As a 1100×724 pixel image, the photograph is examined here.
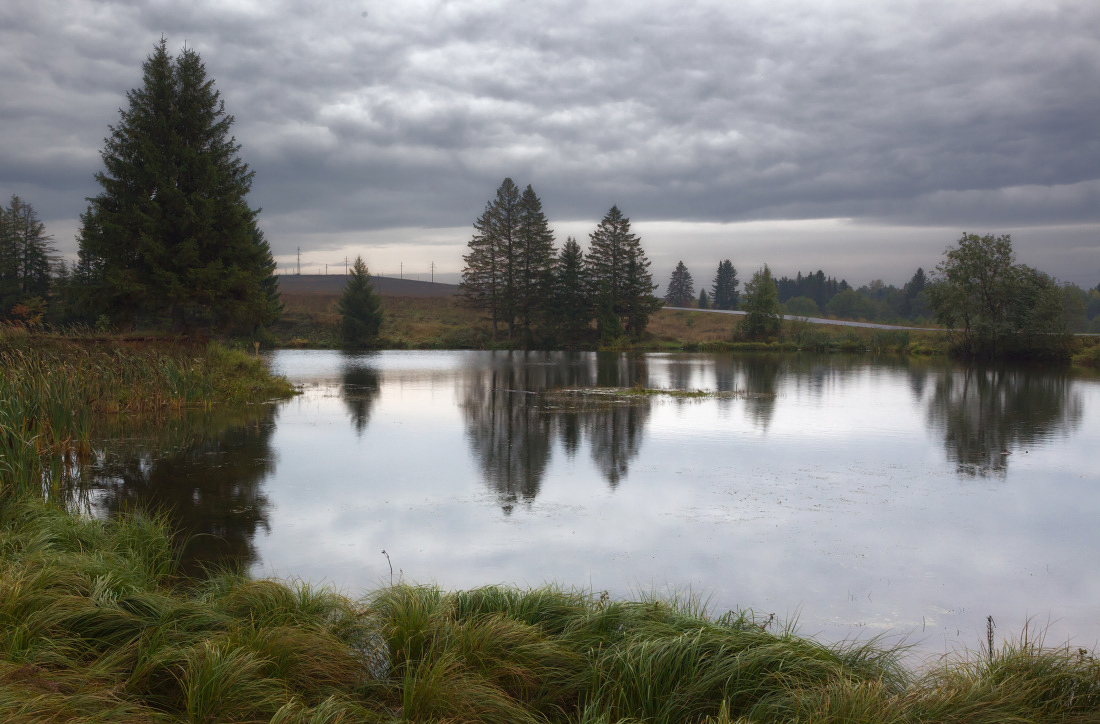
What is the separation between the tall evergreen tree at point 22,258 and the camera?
171 ft

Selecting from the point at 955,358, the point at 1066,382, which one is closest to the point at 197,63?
the point at 1066,382

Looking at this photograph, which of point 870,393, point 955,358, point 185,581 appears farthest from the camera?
point 955,358

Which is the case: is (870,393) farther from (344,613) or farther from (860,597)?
(344,613)

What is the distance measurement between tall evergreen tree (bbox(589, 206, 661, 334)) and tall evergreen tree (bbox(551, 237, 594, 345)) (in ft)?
3.58

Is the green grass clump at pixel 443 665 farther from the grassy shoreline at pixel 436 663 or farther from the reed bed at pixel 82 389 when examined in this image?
the reed bed at pixel 82 389

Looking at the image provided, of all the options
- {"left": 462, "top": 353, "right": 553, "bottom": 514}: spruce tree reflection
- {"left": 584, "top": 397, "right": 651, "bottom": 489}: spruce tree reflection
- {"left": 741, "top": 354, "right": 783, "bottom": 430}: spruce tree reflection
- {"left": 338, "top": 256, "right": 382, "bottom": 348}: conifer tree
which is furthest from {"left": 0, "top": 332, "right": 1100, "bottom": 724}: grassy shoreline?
{"left": 338, "top": 256, "right": 382, "bottom": 348}: conifer tree

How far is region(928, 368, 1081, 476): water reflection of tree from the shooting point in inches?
512

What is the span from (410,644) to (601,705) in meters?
1.20

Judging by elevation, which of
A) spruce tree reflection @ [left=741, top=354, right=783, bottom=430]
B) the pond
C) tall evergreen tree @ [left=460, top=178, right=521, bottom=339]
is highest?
tall evergreen tree @ [left=460, top=178, right=521, bottom=339]

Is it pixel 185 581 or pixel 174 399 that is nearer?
pixel 185 581

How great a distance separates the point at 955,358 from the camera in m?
46.1

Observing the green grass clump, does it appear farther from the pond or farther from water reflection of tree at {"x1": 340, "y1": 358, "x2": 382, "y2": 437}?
water reflection of tree at {"x1": 340, "y1": 358, "x2": 382, "y2": 437}

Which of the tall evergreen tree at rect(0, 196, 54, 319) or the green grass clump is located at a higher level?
the tall evergreen tree at rect(0, 196, 54, 319)

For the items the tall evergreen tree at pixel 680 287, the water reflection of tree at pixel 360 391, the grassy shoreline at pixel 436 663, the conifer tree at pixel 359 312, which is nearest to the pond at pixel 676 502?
the water reflection of tree at pixel 360 391
